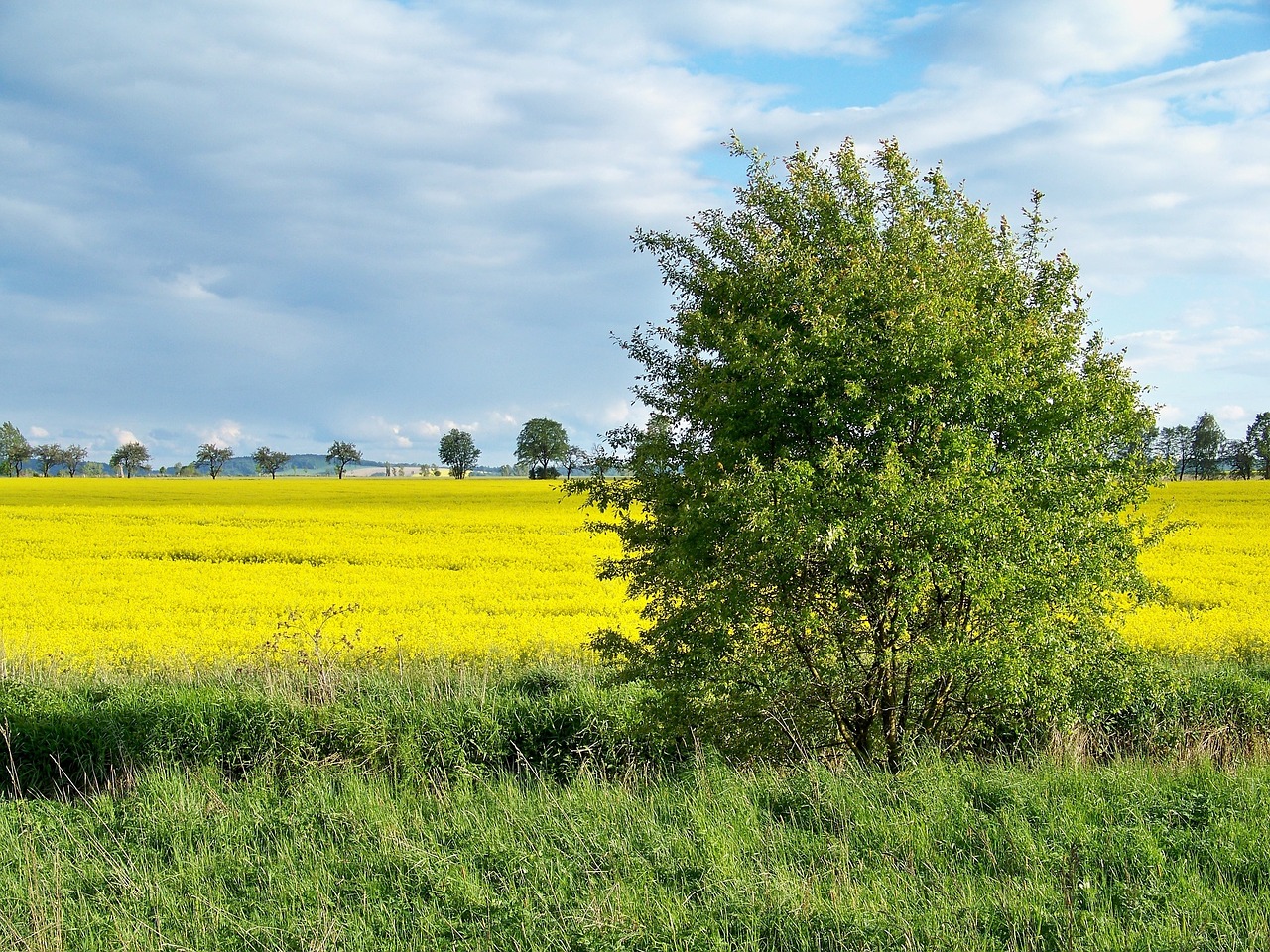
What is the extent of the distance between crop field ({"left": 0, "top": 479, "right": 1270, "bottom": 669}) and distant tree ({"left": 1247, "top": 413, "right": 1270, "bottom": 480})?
67.9 m

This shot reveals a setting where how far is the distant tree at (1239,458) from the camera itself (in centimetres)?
11081

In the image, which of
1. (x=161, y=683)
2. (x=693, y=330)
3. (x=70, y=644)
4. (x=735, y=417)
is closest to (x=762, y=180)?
(x=693, y=330)

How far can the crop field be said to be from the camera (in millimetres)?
16484

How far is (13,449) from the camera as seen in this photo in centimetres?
14812

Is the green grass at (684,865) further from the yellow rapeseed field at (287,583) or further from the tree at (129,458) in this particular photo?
the tree at (129,458)

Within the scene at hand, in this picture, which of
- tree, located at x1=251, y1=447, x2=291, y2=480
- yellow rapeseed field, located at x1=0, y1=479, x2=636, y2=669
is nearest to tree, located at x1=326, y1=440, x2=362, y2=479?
tree, located at x1=251, y1=447, x2=291, y2=480

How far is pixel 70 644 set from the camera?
55.3 feet

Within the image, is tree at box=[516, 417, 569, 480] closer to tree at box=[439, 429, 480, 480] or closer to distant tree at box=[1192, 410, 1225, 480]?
tree at box=[439, 429, 480, 480]

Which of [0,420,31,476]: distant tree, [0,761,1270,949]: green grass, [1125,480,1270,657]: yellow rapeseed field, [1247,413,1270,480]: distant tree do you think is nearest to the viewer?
[0,761,1270,949]: green grass

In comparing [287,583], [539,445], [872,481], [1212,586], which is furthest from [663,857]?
[539,445]

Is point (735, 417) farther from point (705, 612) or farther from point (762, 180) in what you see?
point (762, 180)

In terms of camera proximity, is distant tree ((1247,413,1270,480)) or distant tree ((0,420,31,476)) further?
distant tree ((0,420,31,476))

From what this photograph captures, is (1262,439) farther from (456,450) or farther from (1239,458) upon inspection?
(456,450)

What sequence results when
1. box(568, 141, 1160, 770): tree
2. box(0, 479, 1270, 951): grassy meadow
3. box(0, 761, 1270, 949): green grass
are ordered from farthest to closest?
box(568, 141, 1160, 770): tree
box(0, 479, 1270, 951): grassy meadow
box(0, 761, 1270, 949): green grass
